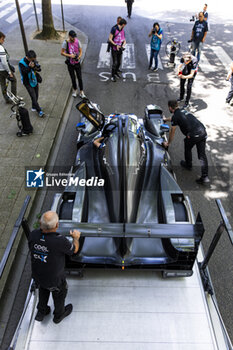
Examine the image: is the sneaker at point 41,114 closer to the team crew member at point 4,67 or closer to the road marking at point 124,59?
the team crew member at point 4,67

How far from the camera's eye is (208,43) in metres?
13.4

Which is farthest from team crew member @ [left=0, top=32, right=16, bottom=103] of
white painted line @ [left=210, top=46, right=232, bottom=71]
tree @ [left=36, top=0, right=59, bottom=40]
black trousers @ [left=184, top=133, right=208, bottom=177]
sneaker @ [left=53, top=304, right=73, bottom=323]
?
white painted line @ [left=210, top=46, right=232, bottom=71]

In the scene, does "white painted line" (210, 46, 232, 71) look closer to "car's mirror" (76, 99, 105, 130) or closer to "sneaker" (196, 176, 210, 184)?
"sneaker" (196, 176, 210, 184)

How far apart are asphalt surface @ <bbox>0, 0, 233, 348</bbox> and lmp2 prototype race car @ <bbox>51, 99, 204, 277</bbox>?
1047 millimetres

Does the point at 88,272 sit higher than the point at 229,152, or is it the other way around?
the point at 88,272

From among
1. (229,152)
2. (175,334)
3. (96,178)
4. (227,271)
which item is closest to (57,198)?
(96,178)

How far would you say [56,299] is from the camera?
9.62 ft

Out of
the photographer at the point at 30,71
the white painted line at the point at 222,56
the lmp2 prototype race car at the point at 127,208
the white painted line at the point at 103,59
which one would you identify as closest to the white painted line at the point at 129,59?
the white painted line at the point at 103,59

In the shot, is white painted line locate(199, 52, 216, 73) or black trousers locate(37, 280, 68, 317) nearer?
black trousers locate(37, 280, 68, 317)

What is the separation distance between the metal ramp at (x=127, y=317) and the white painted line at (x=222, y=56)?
10204 millimetres

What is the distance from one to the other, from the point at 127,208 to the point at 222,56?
1117 centimetres

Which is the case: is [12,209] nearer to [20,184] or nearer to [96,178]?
[20,184]

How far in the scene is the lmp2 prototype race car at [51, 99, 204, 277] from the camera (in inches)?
116

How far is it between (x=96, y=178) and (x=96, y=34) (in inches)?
483
